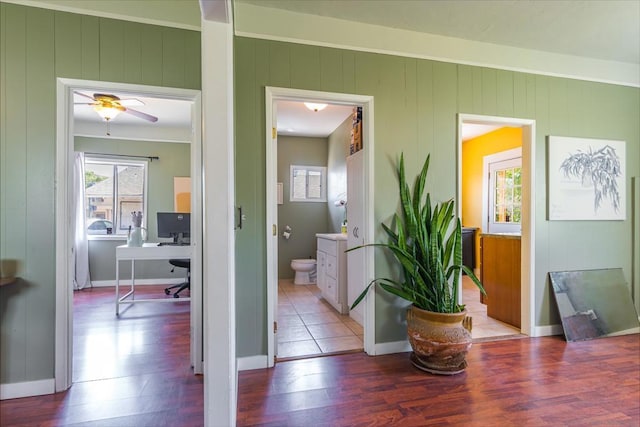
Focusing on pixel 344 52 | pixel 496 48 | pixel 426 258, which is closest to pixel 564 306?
pixel 426 258

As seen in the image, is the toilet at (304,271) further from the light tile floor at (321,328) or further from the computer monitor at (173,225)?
the computer monitor at (173,225)

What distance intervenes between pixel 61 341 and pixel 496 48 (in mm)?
4044

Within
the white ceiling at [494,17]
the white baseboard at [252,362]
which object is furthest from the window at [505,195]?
the white baseboard at [252,362]

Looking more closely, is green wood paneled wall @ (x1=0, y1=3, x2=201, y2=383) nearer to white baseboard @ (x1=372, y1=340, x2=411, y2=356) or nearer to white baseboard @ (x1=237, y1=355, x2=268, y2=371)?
white baseboard @ (x1=237, y1=355, x2=268, y2=371)

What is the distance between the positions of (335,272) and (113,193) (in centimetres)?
394

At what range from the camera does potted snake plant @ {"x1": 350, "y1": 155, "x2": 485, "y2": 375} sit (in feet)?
7.25

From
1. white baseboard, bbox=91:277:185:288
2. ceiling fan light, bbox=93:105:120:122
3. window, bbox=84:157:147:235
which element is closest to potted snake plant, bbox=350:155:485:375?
ceiling fan light, bbox=93:105:120:122

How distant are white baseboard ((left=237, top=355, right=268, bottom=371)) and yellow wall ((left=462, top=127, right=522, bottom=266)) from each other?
Result: 458 centimetres

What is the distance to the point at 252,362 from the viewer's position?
7.61 ft

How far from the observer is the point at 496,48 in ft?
9.28

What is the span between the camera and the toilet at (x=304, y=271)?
16.3 ft

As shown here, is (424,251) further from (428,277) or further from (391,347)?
(391,347)

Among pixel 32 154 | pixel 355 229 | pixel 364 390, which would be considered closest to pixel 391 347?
pixel 364 390

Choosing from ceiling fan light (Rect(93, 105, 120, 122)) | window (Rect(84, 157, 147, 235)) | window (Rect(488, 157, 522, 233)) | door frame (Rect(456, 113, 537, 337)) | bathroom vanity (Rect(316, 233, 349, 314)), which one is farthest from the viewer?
window (Rect(84, 157, 147, 235))
